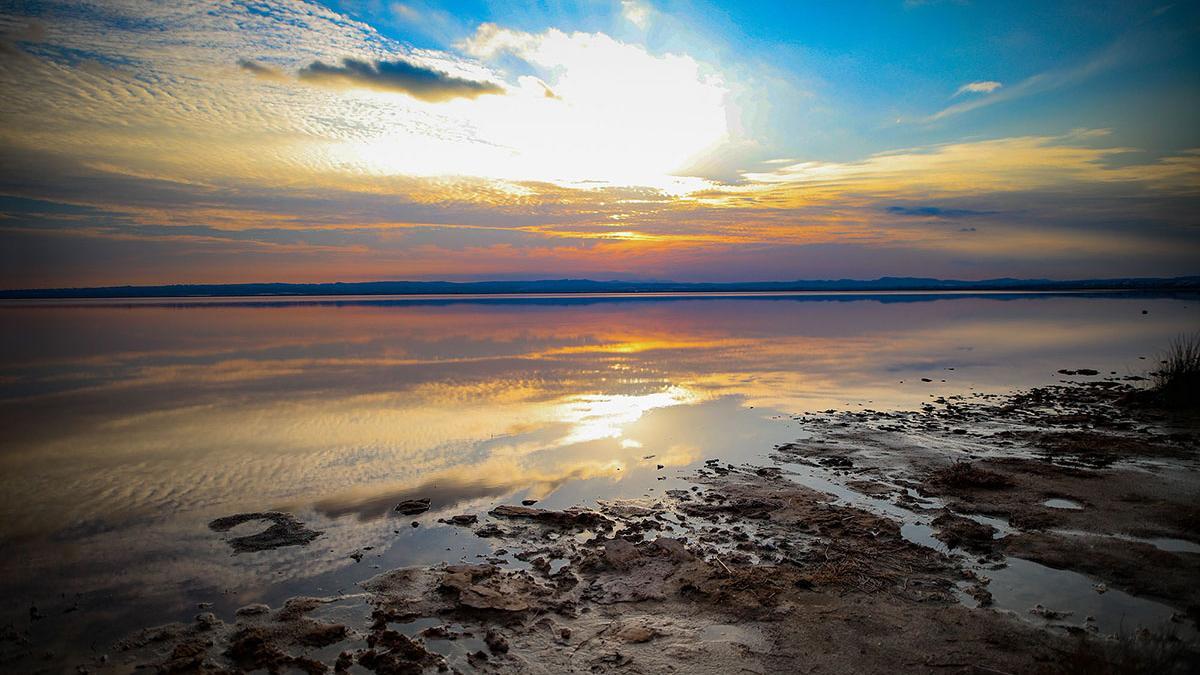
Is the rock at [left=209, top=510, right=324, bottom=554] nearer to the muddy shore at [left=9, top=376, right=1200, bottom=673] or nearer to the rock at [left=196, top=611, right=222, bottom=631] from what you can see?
the muddy shore at [left=9, top=376, right=1200, bottom=673]

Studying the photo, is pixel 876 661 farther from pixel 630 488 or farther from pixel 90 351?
pixel 90 351

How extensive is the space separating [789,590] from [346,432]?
9.67 metres

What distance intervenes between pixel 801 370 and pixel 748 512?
13287mm

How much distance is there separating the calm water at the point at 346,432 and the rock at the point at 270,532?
0.64 ft

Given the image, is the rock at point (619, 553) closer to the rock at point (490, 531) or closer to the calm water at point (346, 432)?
the rock at point (490, 531)

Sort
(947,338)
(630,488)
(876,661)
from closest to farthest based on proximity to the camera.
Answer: (876,661) → (630,488) → (947,338)

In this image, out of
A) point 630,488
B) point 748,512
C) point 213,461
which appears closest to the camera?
point 748,512

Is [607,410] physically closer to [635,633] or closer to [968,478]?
[968,478]

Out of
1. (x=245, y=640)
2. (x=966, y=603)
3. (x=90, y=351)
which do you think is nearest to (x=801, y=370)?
(x=966, y=603)

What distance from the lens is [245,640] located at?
17.1 feet

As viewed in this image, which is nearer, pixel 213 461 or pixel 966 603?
pixel 966 603

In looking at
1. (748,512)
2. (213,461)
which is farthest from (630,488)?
(213,461)

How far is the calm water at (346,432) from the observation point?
6.75 meters

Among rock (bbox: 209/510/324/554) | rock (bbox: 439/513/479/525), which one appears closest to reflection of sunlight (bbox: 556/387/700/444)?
rock (bbox: 439/513/479/525)
